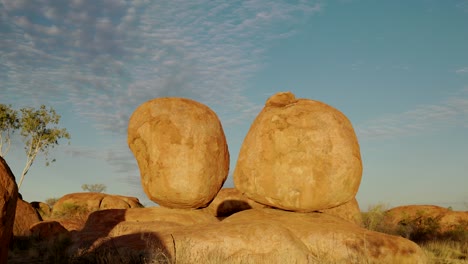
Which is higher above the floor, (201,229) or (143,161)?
(143,161)

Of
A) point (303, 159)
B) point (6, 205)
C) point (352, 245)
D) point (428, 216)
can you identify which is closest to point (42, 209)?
point (428, 216)

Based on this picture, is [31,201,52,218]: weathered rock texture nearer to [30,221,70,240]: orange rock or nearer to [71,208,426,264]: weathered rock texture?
[30,221,70,240]: orange rock

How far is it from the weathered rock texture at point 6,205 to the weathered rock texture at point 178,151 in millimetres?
6822

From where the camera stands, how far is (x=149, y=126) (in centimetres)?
1361

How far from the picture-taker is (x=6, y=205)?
625cm

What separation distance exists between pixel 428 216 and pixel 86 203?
691 inches

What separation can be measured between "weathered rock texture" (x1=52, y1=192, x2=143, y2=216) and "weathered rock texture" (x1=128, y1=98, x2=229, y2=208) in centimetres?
1438

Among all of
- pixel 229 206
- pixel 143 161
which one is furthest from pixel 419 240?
pixel 143 161

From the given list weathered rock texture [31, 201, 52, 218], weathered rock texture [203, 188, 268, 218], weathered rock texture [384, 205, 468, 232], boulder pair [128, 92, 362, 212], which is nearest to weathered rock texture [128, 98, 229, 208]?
boulder pair [128, 92, 362, 212]

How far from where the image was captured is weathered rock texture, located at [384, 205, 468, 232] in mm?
20141

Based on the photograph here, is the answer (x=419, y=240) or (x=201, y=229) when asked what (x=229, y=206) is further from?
(x=419, y=240)

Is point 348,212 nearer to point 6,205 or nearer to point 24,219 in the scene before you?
point 6,205

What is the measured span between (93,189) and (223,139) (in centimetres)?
3140

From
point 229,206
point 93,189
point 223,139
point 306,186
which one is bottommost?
point 93,189
